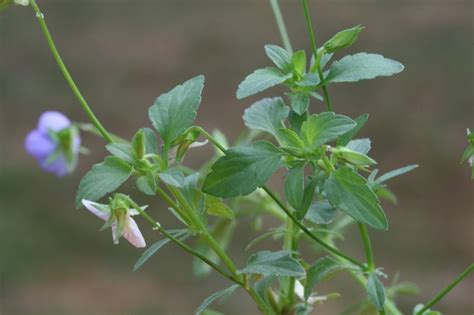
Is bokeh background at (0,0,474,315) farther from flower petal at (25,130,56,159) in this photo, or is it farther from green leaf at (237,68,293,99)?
green leaf at (237,68,293,99)

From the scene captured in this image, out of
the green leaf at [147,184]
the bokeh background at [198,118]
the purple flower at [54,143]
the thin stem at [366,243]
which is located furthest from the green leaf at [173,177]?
the bokeh background at [198,118]

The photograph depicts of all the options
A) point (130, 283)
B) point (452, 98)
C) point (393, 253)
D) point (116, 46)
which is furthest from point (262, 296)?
point (116, 46)

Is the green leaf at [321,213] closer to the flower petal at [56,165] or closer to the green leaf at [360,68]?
the green leaf at [360,68]

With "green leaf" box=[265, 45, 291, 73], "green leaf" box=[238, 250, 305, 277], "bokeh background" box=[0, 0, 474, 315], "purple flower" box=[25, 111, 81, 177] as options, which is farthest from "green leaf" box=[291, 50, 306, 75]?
"bokeh background" box=[0, 0, 474, 315]

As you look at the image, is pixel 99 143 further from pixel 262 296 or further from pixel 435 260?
pixel 262 296

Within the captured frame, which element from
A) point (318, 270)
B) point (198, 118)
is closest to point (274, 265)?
point (318, 270)

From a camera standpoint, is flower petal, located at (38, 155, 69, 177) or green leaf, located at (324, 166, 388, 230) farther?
flower petal, located at (38, 155, 69, 177)
